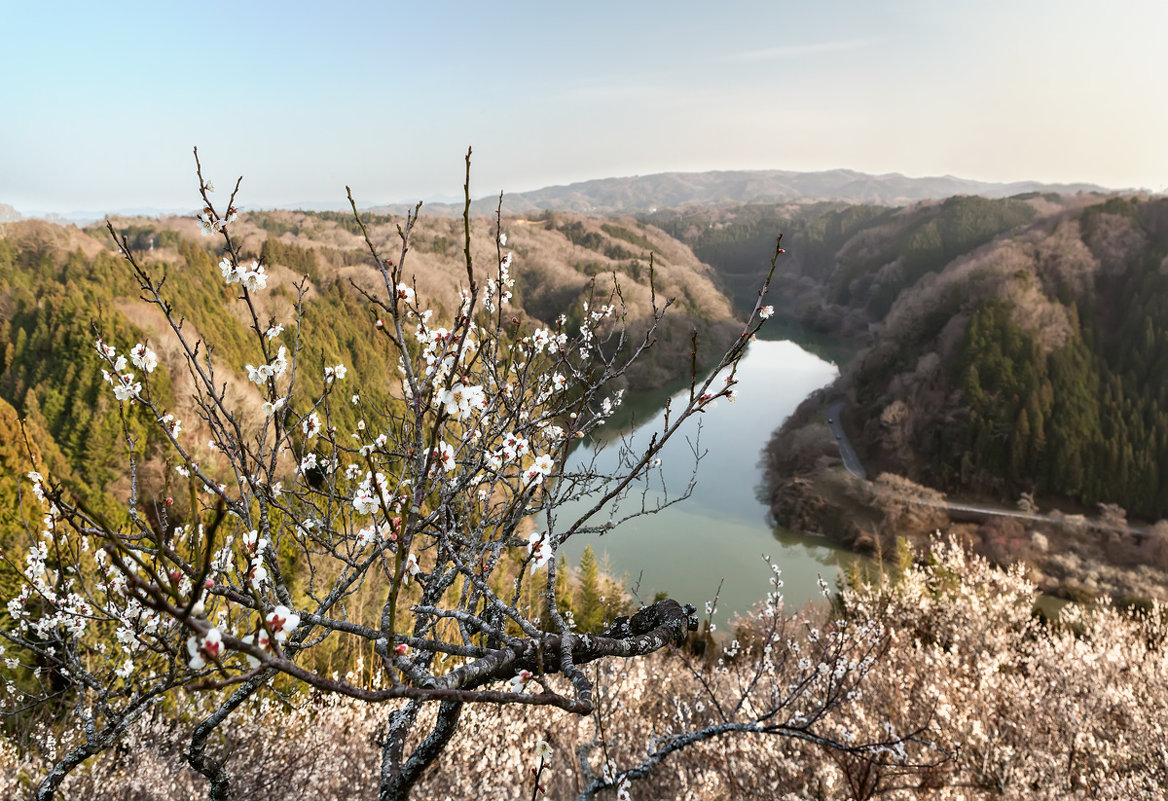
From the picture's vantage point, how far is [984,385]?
2358 cm

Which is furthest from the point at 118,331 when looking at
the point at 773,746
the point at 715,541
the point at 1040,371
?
the point at 1040,371

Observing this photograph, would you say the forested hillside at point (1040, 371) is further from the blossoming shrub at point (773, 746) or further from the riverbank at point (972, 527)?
the blossoming shrub at point (773, 746)

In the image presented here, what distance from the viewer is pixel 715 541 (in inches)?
758

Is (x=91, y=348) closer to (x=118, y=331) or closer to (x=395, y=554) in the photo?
(x=118, y=331)

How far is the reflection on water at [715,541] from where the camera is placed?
16.3m

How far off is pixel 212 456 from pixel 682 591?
39.6 feet

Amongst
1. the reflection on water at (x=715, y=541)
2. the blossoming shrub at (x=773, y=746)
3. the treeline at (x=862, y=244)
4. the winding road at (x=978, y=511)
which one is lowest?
the reflection on water at (x=715, y=541)

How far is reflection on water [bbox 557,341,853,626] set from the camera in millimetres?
16266

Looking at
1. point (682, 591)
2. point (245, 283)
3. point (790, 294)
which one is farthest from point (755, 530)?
point (790, 294)

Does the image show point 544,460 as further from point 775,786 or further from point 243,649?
point 775,786

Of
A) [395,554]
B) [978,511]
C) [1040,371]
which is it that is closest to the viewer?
[395,554]

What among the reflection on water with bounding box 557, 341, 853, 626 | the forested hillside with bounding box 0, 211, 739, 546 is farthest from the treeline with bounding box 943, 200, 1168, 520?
the forested hillside with bounding box 0, 211, 739, 546

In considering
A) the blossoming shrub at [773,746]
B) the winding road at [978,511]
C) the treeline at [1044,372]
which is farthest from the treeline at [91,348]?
the treeline at [1044,372]

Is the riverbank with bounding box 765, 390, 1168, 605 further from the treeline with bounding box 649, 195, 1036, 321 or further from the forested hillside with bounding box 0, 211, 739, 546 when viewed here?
the treeline with bounding box 649, 195, 1036, 321
